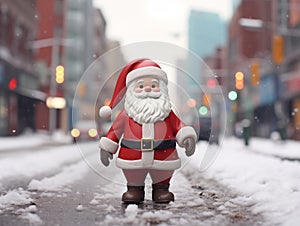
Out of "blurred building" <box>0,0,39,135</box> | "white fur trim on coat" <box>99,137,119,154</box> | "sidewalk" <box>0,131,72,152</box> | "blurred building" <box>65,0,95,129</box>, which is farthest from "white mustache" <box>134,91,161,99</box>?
"blurred building" <box>65,0,95,129</box>

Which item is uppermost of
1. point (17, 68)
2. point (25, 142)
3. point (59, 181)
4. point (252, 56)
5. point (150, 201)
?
point (252, 56)

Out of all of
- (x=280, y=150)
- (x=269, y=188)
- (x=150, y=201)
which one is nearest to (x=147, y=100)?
(x=150, y=201)

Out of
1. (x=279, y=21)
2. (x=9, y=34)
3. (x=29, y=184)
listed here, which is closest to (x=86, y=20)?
(x=9, y=34)

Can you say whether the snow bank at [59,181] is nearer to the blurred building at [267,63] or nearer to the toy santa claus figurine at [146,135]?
the toy santa claus figurine at [146,135]

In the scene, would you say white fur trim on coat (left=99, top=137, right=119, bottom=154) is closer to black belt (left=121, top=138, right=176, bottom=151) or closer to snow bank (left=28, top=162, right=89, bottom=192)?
black belt (left=121, top=138, right=176, bottom=151)

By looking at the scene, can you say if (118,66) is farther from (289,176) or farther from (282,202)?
(289,176)

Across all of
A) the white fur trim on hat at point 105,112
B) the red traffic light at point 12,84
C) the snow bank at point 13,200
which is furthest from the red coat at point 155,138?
the red traffic light at point 12,84

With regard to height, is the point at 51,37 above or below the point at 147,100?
above

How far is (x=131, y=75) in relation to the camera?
504cm

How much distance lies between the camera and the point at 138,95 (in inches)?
194

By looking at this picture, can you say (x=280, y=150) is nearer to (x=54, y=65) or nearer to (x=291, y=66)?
(x=291, y=66)

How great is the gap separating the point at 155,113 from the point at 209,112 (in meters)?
0.66

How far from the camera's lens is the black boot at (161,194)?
500 cm

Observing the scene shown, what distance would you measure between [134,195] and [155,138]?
680mm
